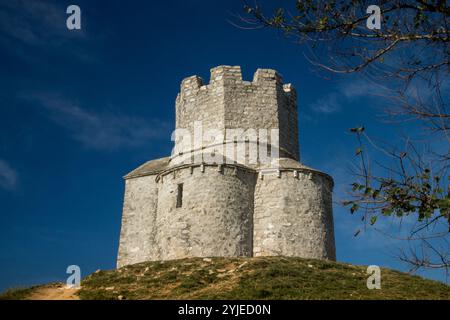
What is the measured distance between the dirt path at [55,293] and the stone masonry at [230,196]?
5.09m

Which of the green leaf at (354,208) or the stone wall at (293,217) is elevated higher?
the stone wall at (293,217)

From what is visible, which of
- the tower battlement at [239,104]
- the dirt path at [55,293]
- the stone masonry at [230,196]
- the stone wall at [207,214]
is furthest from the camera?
the tower battlement at [239,104]

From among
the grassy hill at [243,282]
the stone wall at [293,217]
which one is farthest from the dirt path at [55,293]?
the stone wall at [293,217]

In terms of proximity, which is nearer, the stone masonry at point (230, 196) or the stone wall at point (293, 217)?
the stone masonry at point (230, 196)

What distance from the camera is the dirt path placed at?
16469 millimetres

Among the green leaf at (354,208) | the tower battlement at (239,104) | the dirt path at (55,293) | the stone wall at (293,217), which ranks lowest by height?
the dirt path at (55,293)

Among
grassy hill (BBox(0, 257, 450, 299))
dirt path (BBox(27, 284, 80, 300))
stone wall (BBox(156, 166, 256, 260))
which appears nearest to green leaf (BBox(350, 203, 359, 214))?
grassy hill (BBox(0, 257, 450, 299))

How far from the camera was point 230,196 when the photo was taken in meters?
22.2

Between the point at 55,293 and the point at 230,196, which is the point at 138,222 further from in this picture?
the point at 55,293

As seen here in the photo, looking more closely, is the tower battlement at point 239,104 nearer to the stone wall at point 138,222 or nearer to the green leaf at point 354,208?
the stone wall at point 138,222

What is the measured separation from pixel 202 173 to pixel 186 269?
5236mm

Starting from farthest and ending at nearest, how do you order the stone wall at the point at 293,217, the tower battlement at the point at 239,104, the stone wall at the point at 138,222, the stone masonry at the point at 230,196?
the tower battlement at the point at 239,104, the stone wall at the point at 138,222, the stone wall at the point at 293,217, the stone masonry at the point at 230,196

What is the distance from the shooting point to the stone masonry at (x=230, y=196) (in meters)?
21.7

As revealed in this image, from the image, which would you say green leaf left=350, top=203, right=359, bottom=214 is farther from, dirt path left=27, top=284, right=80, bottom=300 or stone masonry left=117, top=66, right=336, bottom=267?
stone masonry left=117, top=66, right=336, bottom=267
